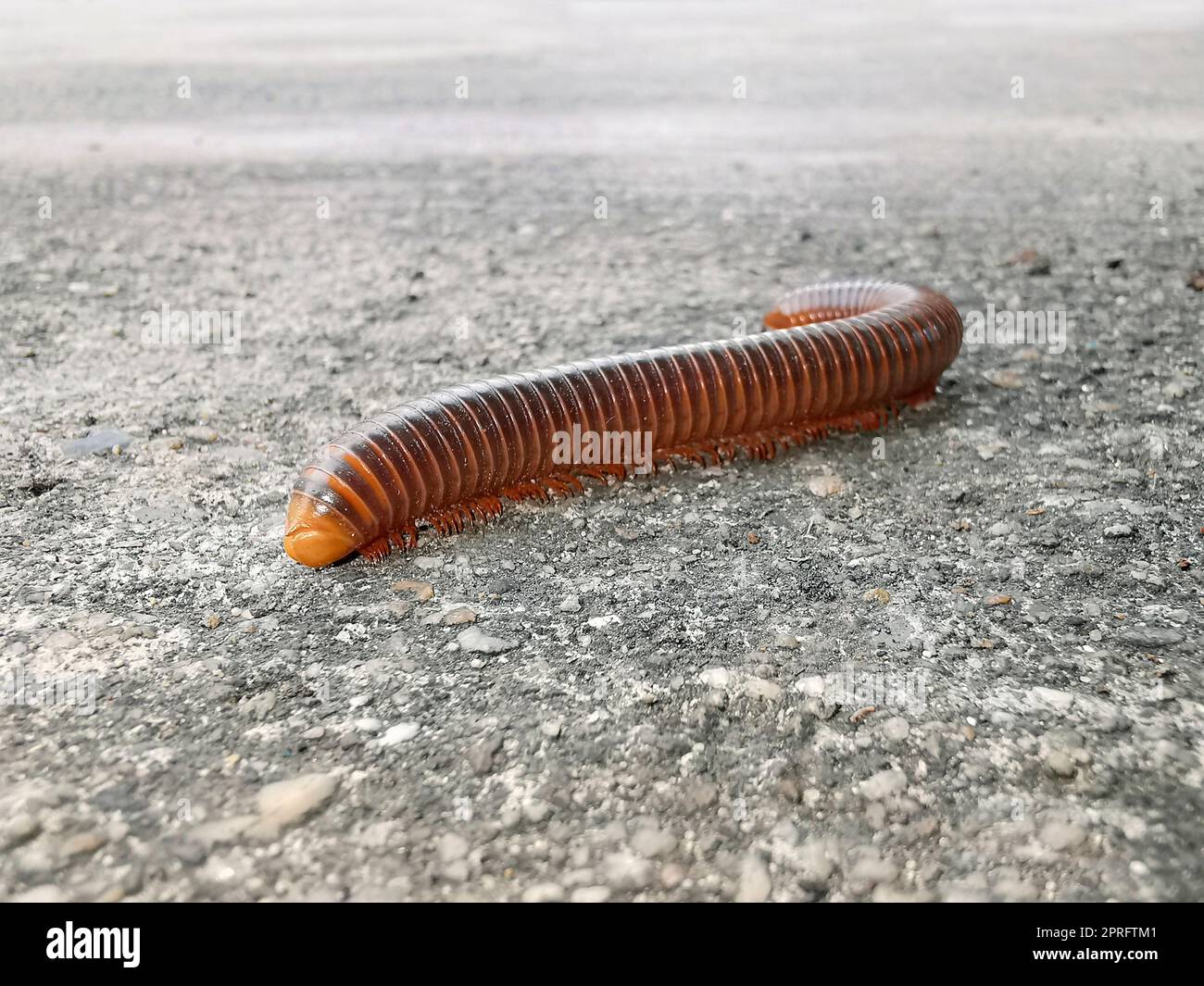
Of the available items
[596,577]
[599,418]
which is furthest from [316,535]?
[599,418]

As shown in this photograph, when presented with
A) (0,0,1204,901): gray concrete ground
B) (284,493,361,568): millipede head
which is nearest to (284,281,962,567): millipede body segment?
(284,493,361,568): millipede head

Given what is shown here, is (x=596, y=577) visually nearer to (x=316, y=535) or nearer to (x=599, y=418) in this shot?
(x=599, y=418)

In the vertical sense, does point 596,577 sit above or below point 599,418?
below

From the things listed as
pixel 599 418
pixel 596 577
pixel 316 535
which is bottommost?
pixel 596 577

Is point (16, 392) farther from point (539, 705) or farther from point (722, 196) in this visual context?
point (722, 196)

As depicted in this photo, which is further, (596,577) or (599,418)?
(599,418)

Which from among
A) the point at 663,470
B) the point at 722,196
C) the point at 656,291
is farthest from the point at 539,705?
the point at 722,196

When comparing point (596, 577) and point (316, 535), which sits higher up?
point (316, 535)

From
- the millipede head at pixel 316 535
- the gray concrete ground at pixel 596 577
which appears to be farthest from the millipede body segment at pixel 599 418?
the gray concrete ground at pixel 596 577

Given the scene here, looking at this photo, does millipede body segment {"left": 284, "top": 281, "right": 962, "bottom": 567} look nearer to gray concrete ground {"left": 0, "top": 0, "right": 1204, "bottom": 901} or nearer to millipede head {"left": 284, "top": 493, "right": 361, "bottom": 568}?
millipede head {"left": 284, "top": 493, "right": 361, "bottom": 568}
